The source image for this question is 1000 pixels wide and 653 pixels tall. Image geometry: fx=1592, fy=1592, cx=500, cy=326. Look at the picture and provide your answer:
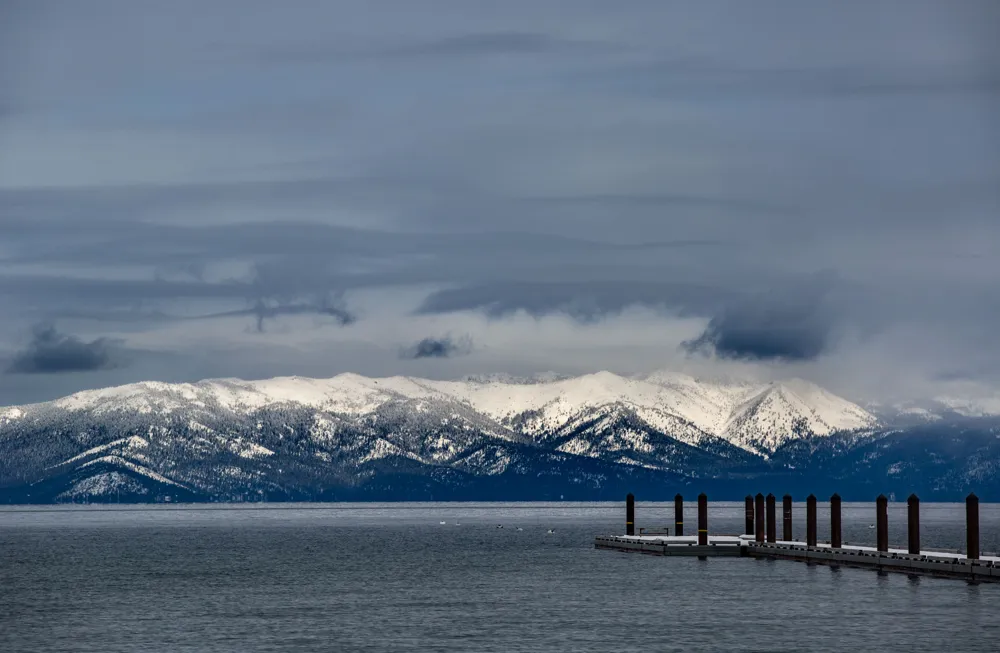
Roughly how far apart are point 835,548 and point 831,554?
2.02 m

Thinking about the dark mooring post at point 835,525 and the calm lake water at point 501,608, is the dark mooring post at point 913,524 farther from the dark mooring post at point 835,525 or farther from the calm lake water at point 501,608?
the dark mooring post at point 835,525

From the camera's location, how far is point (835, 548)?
13100cm

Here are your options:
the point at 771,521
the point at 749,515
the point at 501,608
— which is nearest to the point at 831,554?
the point at 771,521

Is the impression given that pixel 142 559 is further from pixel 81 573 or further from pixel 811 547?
pixel 811 547

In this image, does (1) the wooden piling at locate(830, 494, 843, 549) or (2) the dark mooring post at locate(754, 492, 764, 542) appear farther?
(2) the dark mooring post at locate(754, 492, 764, 542)

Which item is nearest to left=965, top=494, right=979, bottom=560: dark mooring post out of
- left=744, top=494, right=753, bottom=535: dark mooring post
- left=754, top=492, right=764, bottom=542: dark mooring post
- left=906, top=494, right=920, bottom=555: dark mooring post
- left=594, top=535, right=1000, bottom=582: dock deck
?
left=594, top=535, right=1000, bottom=582: dock deck

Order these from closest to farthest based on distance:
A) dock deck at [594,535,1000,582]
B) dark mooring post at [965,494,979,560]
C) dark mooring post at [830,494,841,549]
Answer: dark mooring post at [965,494,979,560], dock deck at [594,535,1000,582], dark mooring post at [830,494,841,549]

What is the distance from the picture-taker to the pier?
108562mm

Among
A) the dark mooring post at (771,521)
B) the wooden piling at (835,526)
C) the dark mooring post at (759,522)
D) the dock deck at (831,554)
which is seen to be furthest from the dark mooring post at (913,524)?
the dark mooring post at (759,522)

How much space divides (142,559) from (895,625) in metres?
107

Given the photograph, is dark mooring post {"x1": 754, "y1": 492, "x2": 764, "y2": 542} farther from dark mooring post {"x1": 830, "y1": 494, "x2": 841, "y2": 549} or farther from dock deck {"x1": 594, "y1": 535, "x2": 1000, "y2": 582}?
dark mooring post {"x1": 830, "y1": 494, "x2": 841, "y2": 549}

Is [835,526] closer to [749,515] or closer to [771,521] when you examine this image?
[771,521]

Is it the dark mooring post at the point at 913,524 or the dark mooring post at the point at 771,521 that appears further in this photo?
the dark mooring post at the point at 771,521

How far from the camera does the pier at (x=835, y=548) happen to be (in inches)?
4274
